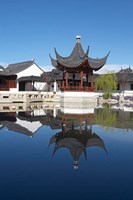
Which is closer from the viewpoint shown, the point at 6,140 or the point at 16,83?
the point at 6,140

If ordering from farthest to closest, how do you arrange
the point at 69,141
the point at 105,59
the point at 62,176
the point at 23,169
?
1. the point at 105,59
2. the point at 69,141
3. the point at 23,169
4. the point at 62,176

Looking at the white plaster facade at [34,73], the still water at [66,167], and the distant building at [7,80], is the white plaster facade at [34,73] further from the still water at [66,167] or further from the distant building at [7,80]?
the still water at [66,167]

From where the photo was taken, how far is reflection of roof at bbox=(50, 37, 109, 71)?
27523 millimetres

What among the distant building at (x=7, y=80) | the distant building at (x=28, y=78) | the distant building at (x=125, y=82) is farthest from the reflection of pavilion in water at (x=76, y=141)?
the distant building at (x=125, y=82)

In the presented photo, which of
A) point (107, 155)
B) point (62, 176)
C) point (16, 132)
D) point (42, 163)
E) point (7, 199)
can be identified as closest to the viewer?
point (7, 199)

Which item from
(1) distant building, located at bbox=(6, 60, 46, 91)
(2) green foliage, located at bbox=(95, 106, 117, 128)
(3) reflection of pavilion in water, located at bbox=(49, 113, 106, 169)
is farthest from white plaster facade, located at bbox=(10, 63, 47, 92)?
(3) reflection of pavilion in water, located at bbox=(49, 113, 106, 169)

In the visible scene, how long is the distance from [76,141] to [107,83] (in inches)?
1327

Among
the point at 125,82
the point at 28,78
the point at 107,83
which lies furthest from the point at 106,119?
the point at 125,82

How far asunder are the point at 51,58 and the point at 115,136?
26233 millimetres

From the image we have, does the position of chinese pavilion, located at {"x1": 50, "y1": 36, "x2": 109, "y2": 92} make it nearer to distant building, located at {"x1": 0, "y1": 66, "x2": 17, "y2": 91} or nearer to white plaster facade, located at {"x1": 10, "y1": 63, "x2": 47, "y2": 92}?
white plaster facade, located at {"x1": 10, "y1": 63, "x2": 47, "y2": 92}

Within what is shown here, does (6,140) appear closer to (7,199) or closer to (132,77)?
(7,199)

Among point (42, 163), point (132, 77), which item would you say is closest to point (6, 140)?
point (42, 163)

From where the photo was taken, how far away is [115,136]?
1023 centimetres

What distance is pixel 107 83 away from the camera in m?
41.7
